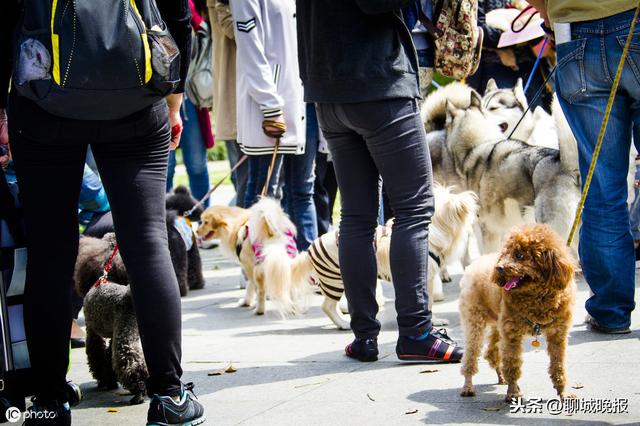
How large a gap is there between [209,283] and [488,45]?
3325 millimetres

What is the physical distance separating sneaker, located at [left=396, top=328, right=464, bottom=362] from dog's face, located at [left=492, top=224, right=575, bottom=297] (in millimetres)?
921

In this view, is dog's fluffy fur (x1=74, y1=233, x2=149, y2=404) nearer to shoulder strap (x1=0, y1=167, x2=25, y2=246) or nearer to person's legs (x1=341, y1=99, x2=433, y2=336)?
shoulder strap (x1=0, y1=167, x2=25, y2=246)

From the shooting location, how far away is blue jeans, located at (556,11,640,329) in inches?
175

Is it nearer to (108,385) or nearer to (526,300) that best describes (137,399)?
(108,385)

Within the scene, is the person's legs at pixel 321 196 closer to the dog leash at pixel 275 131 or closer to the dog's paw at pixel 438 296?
the dog leash at pixel 275 131

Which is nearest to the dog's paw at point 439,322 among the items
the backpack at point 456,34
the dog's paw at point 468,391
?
the backpack at point 456,34

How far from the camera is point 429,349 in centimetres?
424

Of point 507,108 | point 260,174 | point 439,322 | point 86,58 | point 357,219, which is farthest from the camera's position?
point 507,108

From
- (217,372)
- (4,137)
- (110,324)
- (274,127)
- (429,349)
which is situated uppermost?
(4,137)

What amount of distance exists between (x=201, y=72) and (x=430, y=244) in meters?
3.62

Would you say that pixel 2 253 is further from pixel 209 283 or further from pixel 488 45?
pixel 488 45

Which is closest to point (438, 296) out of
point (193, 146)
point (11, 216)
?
point (11, 216)

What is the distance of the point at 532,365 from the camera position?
13.5 feet

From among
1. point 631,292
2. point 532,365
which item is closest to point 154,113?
point 532,365
